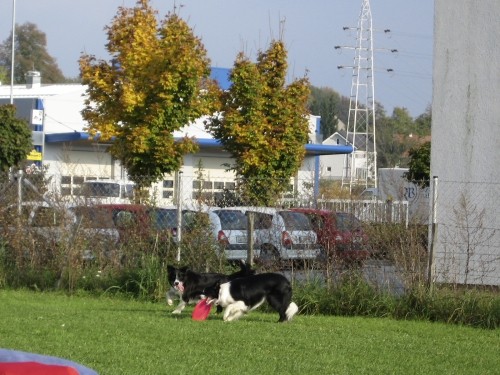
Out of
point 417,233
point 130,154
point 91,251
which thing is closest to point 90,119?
point 130,154

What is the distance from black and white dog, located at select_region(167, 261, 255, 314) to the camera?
42.4ft

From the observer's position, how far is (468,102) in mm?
17062

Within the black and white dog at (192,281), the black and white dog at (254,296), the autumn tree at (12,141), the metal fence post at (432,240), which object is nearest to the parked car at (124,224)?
the black and white dog at (192,281)

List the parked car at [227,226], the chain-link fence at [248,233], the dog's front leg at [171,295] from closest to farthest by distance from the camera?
the chain-link fence at [248,233] < the dog's front leg at [171,295] < the parked car at [227,226]

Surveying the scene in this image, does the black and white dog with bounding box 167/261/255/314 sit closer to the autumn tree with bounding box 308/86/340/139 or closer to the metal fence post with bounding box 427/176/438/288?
the metal fence post with bounding box 427/176/438/288

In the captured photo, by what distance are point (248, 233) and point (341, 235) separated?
4.99 ft

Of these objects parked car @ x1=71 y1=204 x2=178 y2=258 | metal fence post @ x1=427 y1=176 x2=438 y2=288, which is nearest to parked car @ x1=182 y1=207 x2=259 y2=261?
Answer: parked car @ x1=71 y1=204 x2=178 y2=258

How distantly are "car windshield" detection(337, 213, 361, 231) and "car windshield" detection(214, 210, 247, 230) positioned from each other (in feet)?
6.18

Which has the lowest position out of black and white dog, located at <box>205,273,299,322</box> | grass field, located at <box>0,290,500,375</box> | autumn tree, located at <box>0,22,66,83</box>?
grass field, located at <box>0,290,500,375</box>

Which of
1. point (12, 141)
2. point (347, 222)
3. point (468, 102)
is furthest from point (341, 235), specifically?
point (12, 141)

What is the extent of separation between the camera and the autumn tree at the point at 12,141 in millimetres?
32906

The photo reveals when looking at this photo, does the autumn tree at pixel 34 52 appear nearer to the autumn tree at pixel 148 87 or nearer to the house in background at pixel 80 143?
the house in background at pixel 80 143

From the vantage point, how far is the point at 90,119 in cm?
2928

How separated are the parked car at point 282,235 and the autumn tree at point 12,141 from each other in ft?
64.4
